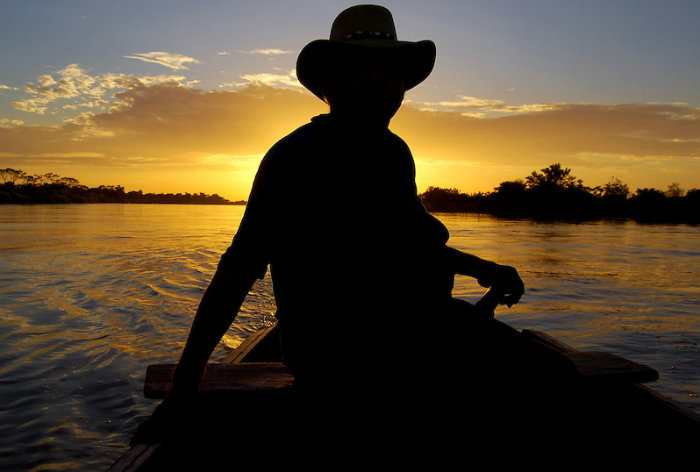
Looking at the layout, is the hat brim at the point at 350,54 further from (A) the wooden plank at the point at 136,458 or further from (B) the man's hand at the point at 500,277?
(A) the wooden plank at the point at 136,458

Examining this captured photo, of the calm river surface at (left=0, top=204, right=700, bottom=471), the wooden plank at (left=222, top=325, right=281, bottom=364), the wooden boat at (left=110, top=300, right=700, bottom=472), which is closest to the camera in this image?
the wooden boat at (left=110, top=300, right=700, bottom=472)

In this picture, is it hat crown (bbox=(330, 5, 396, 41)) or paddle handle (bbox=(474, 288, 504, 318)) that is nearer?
paddle handle (bbox=(474, 288, 504, 318))

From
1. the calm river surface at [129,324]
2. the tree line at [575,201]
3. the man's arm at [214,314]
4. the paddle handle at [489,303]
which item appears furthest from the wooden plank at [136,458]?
the tree line at [575,201]

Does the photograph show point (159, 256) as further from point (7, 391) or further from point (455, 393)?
point (455, 393)

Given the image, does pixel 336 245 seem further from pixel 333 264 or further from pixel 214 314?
pixel 214 314

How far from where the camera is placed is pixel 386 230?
1351 millimetres

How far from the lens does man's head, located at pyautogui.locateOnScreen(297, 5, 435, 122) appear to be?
5.26 ft

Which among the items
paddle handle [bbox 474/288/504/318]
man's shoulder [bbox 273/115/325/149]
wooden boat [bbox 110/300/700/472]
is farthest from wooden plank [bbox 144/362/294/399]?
man's shoulder [bbox 273/115/325/149]

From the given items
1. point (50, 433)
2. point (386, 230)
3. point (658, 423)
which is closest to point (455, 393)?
point (386, 230)

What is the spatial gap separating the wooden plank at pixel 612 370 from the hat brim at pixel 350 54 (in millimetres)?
1560

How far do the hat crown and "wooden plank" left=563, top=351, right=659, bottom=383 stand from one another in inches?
67.4

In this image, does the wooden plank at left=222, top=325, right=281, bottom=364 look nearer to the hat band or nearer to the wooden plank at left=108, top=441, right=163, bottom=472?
the wooden plank at left=108, top=441, right=163, bottom=472

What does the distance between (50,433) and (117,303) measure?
4.74m

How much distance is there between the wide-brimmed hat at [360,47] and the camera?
1598 mm
